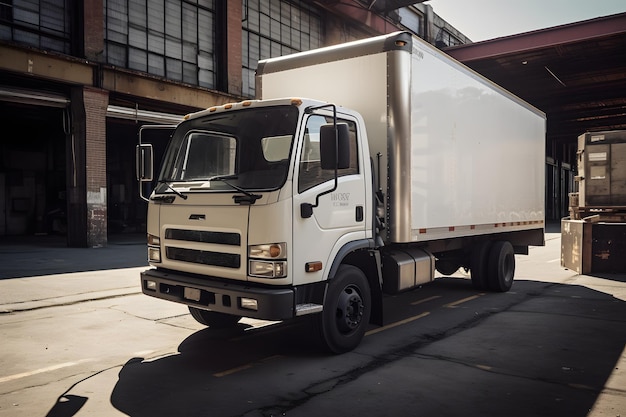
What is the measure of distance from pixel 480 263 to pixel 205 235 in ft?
20.0

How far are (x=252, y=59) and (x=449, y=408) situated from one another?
22.2 m

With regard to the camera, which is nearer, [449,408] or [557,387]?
[449,408]

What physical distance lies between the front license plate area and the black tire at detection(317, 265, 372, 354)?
129 cm

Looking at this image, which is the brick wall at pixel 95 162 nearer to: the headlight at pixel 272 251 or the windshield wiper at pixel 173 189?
the windshield wiper at pixel 173 189

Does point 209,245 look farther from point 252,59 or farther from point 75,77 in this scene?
point 252,59

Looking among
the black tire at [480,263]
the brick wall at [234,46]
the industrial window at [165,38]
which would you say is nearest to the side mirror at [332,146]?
the black tire at [480,263]

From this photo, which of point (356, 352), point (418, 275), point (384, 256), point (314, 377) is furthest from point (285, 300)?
point (418, 275)

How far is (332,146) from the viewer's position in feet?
17.5

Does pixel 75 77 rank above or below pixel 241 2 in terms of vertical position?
below

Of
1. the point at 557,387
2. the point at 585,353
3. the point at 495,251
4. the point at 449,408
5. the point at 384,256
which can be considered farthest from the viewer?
the point at 495,251

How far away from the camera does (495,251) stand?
32.9ft

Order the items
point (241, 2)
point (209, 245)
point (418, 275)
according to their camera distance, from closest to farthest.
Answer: point (209, 245) < point (418, 275) < point (241, 2)

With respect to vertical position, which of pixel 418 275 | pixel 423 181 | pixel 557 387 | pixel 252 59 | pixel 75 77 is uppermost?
pixel 252 59

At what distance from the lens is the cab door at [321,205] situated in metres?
5.34
